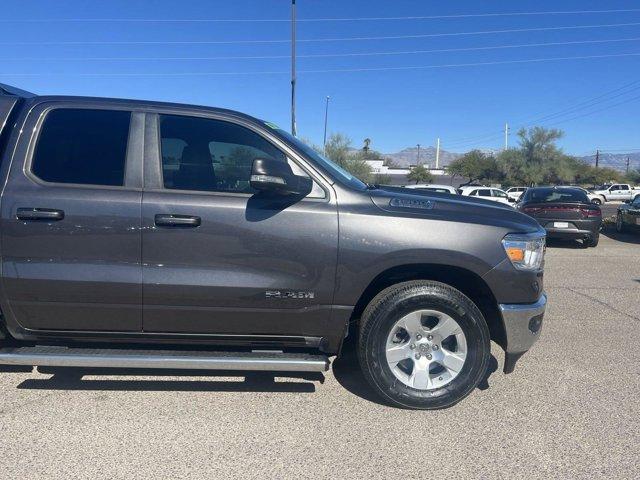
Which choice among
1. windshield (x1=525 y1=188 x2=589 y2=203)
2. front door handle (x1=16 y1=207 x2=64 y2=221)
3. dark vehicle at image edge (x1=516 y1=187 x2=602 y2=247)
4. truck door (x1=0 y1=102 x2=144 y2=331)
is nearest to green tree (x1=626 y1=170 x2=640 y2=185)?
windshield (x1=525 y1=188 x2=589 y2=203)

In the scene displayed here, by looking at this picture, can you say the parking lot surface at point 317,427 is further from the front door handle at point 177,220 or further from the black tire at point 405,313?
the front door handle at point 177,220

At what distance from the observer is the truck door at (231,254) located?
3.42m

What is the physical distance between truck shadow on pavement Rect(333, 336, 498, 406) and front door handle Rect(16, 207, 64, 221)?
7.64 ft

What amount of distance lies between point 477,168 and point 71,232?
68.0m

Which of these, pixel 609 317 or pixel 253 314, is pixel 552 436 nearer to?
pixel 253 314

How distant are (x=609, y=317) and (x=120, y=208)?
5.40m

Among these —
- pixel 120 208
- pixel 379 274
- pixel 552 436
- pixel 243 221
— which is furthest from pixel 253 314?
pixel 552 436

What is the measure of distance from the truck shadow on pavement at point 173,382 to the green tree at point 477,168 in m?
62.7

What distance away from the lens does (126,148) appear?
11.8ft

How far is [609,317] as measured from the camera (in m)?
6.04

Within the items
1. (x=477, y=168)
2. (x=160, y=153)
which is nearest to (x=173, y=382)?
(x=160, y=153)

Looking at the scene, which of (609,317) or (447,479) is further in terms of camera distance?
(609,317)

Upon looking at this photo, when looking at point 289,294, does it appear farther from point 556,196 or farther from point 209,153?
point 556,196

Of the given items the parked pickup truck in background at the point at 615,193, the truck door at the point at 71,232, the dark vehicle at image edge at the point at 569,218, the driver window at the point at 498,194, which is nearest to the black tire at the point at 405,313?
the truck door at the point at 71,232
